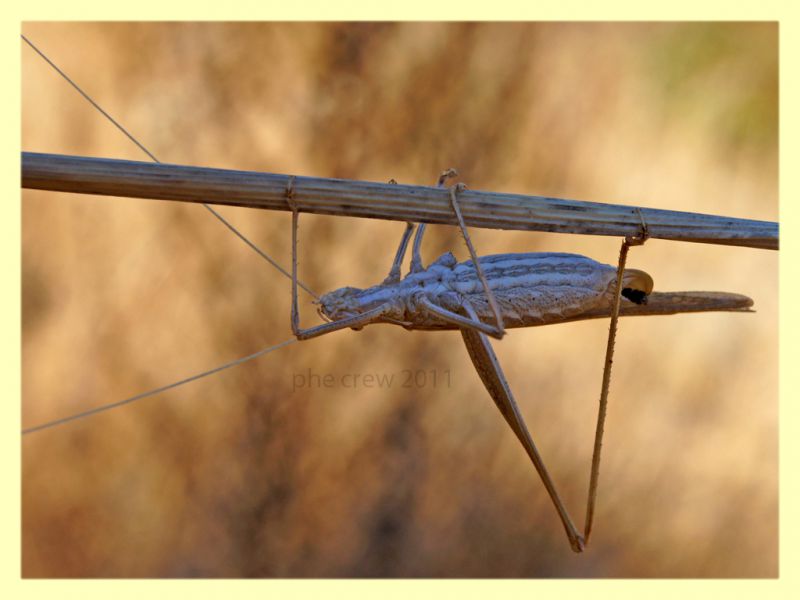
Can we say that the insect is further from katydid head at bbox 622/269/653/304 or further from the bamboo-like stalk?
the bamboo-like stalk

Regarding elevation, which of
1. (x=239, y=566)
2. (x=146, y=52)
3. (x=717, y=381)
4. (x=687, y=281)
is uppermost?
(x=146, y=52)

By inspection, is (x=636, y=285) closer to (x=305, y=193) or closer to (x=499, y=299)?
(x=499, y=299)

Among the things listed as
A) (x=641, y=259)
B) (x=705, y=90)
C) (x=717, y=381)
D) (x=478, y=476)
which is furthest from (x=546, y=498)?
(x=705, y=90)

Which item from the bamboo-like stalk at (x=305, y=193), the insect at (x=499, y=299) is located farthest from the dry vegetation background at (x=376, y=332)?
the bamboo-like stalk at (x=305, y=193)

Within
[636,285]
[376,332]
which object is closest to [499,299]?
[636,285]

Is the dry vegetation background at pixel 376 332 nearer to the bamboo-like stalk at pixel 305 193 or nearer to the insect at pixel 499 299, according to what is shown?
the insect at pixel 499 299

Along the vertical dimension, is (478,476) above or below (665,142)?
below

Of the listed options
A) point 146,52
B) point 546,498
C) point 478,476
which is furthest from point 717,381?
point 146,52

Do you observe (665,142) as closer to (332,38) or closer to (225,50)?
(332,38)
